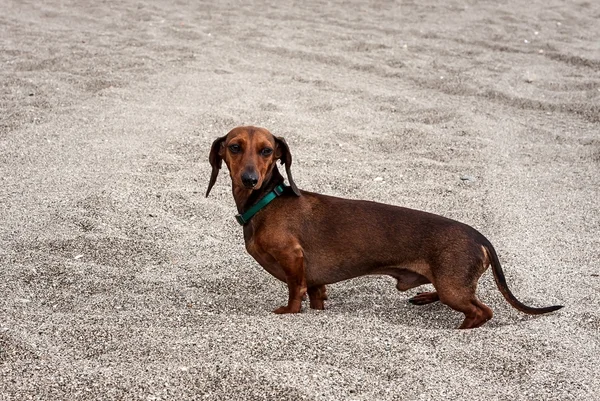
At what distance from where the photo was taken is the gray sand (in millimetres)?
2941

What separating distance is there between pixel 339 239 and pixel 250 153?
600mm

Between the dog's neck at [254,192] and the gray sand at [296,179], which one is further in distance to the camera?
the dog's neck at [254,192]

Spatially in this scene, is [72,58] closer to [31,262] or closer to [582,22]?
[31,262]

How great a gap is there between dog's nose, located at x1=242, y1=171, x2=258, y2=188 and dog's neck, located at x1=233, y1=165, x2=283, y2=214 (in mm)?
229

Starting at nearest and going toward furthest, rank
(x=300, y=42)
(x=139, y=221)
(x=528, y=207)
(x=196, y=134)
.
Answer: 1. (x=139, y=221)
2. (x=528, y=207)
3. (x=196, y=134)
4. (x=300, y=42)

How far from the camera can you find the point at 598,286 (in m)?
3.96

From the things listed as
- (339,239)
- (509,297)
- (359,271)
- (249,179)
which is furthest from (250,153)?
(509,297)

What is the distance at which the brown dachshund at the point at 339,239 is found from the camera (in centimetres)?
350

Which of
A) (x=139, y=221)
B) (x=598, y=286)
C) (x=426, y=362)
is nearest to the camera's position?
(x=426, y=362)

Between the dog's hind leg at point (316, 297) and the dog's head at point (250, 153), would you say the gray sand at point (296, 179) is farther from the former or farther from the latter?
the dog's head at point (250, 153)

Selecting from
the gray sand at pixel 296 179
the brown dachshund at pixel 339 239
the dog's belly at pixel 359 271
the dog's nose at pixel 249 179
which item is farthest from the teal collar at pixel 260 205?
the gray sand at pixel 296 179

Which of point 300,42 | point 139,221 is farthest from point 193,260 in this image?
point 300,42

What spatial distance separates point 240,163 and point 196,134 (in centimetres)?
255

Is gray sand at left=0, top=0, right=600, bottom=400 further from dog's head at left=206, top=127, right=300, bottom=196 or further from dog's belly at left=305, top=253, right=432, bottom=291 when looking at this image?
dog's head at left=206, top=127, right=300, bottom=196
